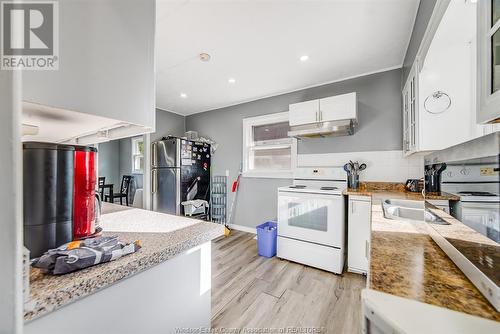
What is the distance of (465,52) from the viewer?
4.89ft

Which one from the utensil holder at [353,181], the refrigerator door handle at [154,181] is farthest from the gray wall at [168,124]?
the utensil holder at [353,181]

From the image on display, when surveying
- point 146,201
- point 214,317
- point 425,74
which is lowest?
point 214,317

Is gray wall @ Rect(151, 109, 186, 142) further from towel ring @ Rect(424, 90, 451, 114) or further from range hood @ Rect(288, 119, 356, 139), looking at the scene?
towel ring @ Rect(424, 90, 451, 114)

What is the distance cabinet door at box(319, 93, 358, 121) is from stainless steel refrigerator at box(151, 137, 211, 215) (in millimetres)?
2347

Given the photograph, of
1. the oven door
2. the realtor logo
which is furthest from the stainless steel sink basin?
the realtor logo

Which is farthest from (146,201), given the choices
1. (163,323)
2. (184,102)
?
(163,323)

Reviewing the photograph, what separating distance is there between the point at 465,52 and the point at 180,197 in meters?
3.75

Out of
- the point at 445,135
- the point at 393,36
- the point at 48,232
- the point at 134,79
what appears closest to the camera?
the point at 48,232

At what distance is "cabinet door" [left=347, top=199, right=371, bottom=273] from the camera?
2071mm

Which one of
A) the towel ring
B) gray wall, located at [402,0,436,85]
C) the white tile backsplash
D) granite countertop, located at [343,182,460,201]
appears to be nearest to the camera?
gray wall, located at [402,0,436,85]

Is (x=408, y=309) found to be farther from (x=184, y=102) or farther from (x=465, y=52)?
(x=184, y=102)

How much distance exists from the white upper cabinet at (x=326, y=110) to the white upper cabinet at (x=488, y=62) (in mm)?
1692

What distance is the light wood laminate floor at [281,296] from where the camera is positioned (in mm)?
1489

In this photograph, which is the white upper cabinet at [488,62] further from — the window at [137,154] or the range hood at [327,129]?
the window at [137,154]
